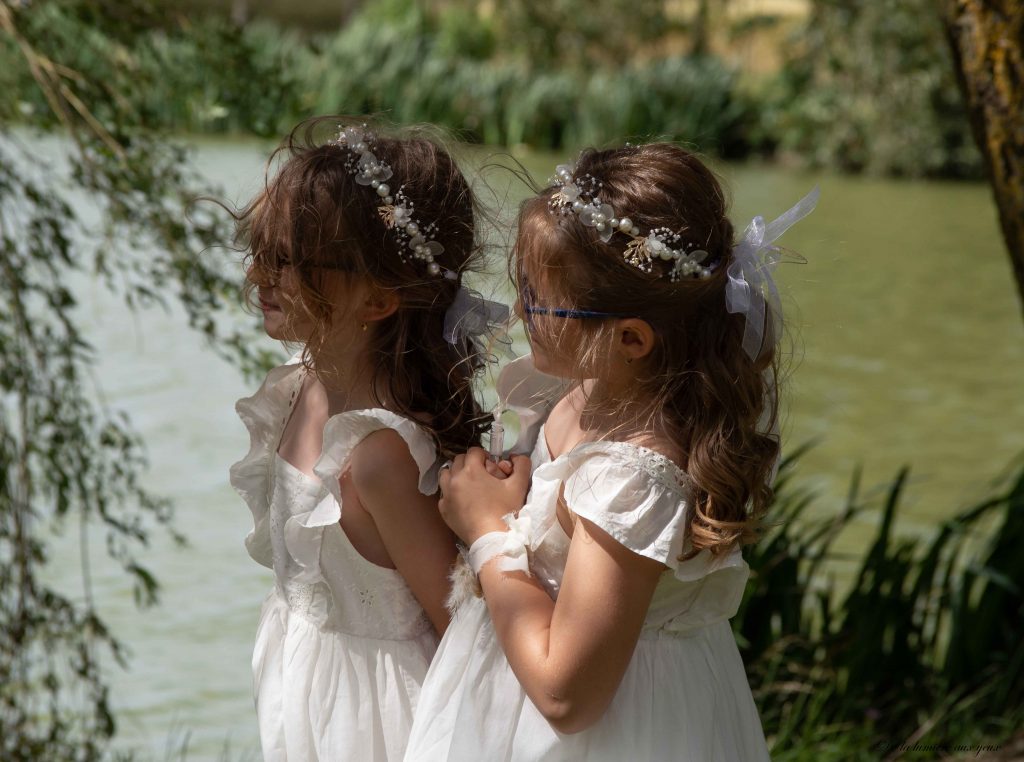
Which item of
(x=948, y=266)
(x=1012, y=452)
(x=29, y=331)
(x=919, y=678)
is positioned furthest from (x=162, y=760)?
(x=948, y=266)

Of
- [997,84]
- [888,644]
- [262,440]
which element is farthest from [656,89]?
[262,440]

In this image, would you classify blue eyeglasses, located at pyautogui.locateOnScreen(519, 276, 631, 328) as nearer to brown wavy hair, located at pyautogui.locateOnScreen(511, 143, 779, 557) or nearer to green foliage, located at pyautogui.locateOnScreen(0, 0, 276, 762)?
brown wavy hair, located at pyautogui.locateOnScreen(511, 143, 779, 557)

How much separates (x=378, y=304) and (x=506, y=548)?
390 mm

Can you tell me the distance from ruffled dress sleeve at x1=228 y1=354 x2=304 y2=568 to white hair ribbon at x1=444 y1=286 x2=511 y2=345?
10.7 inches

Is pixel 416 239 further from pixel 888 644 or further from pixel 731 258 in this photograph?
pixel 888 644

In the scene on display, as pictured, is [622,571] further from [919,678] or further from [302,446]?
[919,678]

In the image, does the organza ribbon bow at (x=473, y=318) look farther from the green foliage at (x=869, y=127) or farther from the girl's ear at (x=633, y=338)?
the green foliage at (x=869, y=127)

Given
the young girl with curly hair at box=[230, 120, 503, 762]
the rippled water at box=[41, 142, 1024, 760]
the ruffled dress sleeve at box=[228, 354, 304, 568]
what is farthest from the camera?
the rippled water at box=[41, 142, 1024, 760]

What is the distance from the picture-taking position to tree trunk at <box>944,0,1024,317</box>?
2469 mm

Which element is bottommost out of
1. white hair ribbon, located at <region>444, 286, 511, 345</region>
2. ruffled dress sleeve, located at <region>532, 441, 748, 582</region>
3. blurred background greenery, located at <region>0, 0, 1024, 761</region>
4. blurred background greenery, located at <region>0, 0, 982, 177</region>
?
blurred background greenery, located at <region>0, 0, 982, 177</region>

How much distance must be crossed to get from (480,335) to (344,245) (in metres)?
0.21

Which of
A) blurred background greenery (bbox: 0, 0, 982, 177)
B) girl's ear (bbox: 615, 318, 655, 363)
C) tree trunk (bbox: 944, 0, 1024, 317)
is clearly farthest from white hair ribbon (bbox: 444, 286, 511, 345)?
blurred background greenery (bbox: 0, 0, 982, 177)

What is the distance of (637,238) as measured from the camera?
1.47 m

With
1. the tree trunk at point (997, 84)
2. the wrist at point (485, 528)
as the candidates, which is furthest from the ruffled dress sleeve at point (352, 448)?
the tree trunk at point (997, 84)
